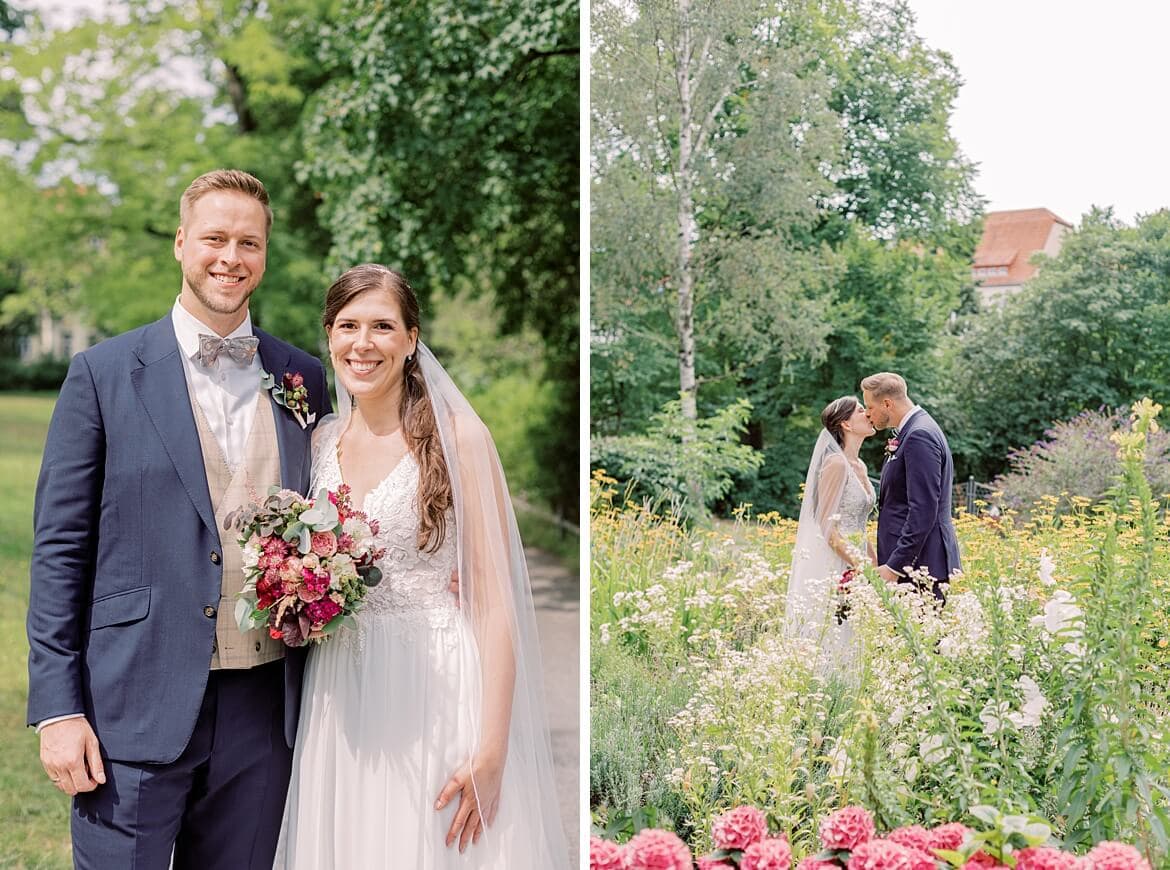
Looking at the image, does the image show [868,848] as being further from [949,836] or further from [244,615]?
[244,615]

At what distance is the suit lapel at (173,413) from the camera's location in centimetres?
238

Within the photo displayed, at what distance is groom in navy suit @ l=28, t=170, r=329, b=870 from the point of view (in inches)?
92.1

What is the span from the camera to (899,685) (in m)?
3.21

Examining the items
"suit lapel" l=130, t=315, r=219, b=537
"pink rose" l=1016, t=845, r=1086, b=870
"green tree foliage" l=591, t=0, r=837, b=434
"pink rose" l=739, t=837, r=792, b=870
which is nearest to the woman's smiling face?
"suit lapel" l=130, t=315, r=219, b=537

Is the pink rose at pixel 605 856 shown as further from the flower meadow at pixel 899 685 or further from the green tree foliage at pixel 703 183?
the green tree foliage at pixel 703 183

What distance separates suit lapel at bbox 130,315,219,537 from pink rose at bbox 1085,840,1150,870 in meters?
2.42

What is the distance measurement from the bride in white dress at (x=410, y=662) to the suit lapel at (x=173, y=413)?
0.29 metres

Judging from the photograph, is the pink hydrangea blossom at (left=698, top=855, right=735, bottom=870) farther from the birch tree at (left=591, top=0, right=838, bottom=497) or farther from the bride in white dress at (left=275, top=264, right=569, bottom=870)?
the birch tree at (left=591, top=0, right=838, bottom=497)

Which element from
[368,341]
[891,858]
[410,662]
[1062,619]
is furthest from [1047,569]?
[368,341]

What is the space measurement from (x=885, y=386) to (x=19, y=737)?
4.86m

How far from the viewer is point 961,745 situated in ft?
9.78

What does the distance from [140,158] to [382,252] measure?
506cm

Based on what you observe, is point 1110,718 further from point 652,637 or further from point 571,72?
point 571,72

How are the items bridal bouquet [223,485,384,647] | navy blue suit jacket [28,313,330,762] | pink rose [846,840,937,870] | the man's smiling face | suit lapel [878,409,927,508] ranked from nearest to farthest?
bridal bouquet [223,485,384,647], navy blue suit jacket [28,313,330,762], the man's smiling face, pink rose [846,840,937,870], suit lapel [878,409,927,508]
